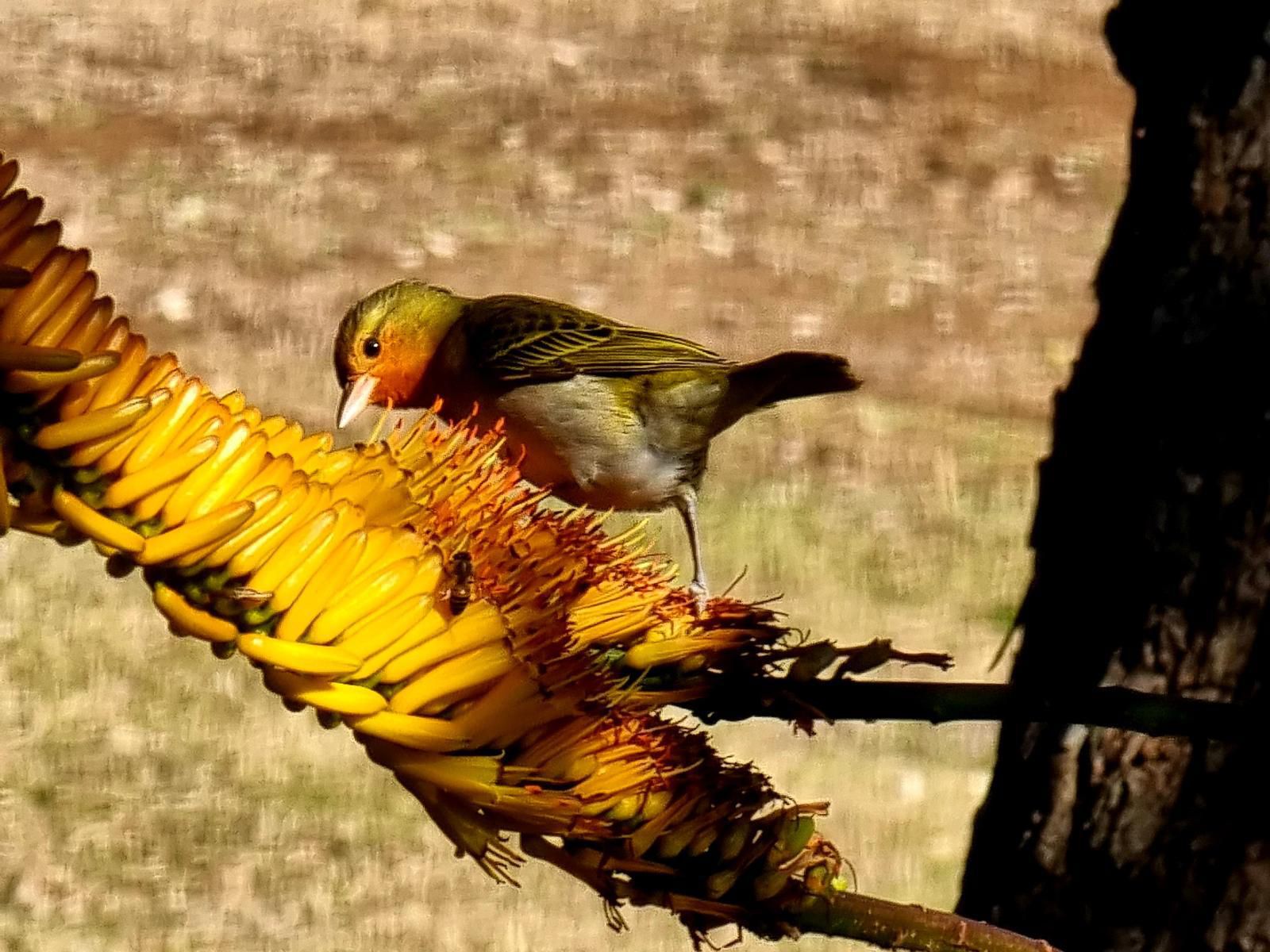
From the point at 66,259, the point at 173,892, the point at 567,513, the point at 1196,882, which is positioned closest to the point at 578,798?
the point at 567,513

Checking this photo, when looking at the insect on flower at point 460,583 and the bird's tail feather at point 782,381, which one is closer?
the insect on flower at point 460,583

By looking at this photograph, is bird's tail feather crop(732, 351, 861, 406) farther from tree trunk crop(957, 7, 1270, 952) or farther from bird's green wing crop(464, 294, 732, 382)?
tree trunk crop(957, 7, 1270, 952)

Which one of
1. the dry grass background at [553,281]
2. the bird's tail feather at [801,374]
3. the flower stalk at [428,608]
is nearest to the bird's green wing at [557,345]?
the bird's tail feather at [801,374]

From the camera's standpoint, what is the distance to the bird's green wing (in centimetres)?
400

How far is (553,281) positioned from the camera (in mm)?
9078

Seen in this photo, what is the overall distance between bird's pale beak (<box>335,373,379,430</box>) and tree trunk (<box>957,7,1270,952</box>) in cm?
139

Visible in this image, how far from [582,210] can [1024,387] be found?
8.34 feet

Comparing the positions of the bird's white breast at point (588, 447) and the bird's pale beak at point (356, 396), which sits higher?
the bird's pale beak at point (356, 396)

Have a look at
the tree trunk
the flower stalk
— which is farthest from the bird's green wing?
the flower stalk

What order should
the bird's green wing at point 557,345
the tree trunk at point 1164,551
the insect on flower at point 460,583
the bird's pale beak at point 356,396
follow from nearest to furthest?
the insect on flower at point 460,583
the tree trunk at point 1164,551
the bird's pale beak at point 356,396
the bird's green wing at point 557,345

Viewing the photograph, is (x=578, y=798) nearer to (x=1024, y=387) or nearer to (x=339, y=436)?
(x=339, y=436)

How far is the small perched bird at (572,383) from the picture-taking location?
152 inches

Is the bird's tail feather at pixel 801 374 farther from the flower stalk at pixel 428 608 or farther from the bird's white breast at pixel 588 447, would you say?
the flower stalk at pixel 428 608

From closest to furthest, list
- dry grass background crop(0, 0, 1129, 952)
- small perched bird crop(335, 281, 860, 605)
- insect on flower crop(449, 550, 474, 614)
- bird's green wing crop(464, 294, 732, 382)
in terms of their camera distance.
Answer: insect on flower crop(449, 550, 474, 614) < small perched bird crop(335, 281, 860, 605) < bird's green wing crop(464, 294, 732, 382) < dry grass background crop(0, 0, 1129, 952)
